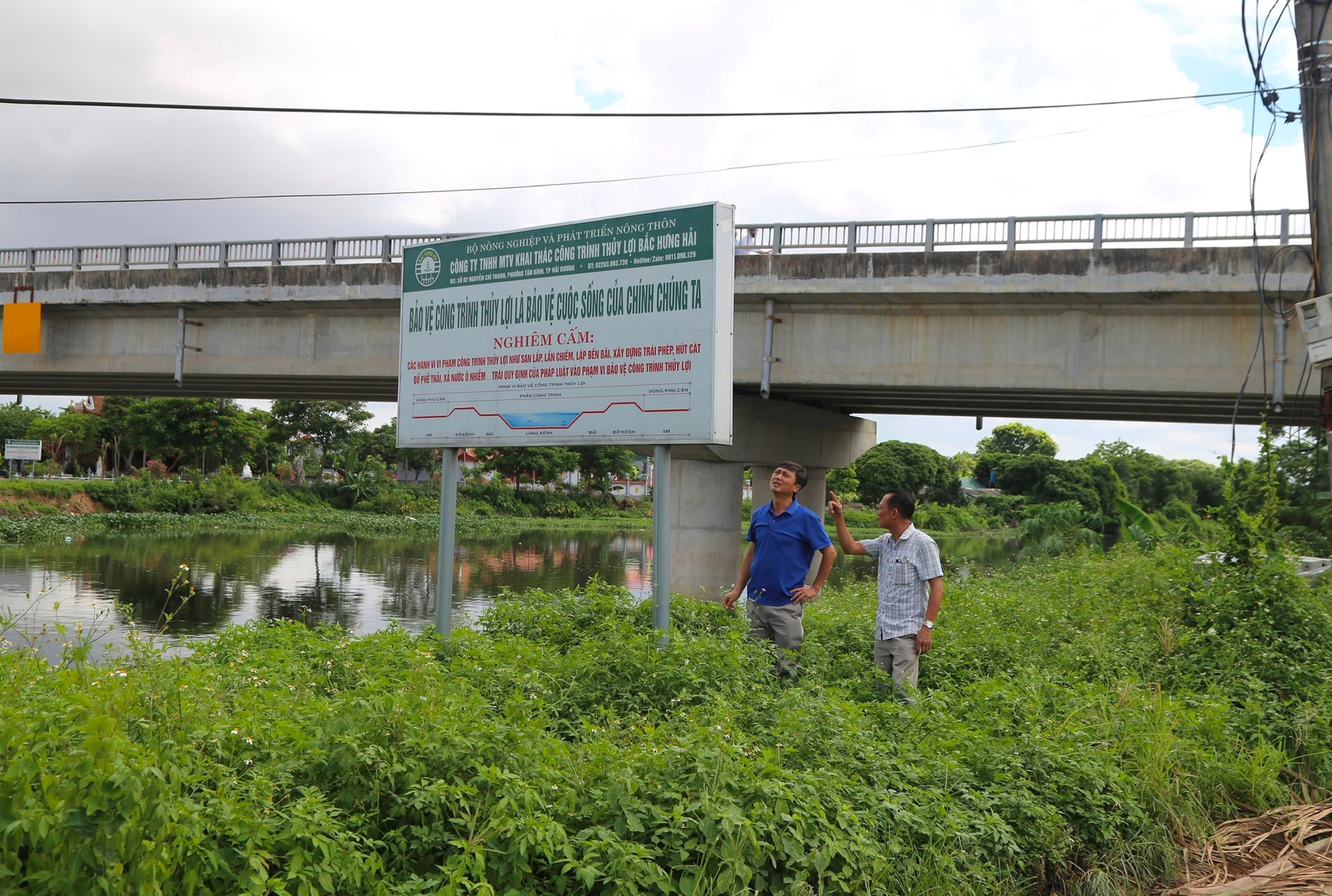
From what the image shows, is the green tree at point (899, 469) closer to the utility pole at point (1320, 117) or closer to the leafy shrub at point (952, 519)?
the leafy shrub at point (952, 519)

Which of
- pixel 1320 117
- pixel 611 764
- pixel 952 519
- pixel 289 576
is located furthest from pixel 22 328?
pixel 952 519

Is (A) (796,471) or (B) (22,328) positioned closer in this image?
(A) (796,471)

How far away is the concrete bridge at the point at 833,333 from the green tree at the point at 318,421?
121 feet

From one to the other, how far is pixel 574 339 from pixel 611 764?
388cm

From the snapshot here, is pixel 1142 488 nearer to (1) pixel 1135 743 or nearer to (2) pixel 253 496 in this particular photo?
(2) pixel 253 496

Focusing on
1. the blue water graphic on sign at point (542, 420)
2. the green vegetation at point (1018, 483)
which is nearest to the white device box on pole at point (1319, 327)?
the blue water graphic on sign at point (542, 420)

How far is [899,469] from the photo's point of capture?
78.9 meters

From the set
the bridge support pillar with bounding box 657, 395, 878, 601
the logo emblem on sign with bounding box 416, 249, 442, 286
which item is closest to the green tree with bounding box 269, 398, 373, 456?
the bridge support pillar with bounding box 657, 395, 878, 601

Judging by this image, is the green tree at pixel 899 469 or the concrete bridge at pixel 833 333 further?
the green tree at pixel 899 469

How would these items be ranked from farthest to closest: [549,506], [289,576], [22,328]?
[549,506] < [289,576] < [22,328]

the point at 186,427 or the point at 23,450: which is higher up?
the point at 186,427

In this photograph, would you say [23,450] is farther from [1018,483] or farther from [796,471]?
[1018,483]

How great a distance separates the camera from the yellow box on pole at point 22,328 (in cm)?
1939

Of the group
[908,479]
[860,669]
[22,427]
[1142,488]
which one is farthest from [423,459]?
[860,669]
